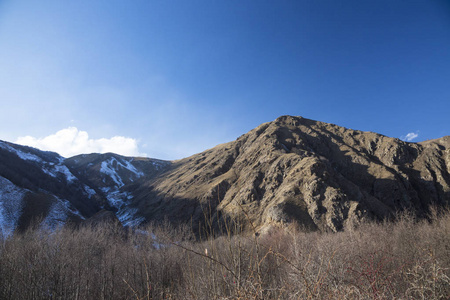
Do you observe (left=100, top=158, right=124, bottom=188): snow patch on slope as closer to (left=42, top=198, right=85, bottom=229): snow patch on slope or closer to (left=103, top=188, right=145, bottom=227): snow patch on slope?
(left=103, top=188, right=145, bottom=227): snow patch on slope

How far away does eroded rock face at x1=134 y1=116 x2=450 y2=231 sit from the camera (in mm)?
44531

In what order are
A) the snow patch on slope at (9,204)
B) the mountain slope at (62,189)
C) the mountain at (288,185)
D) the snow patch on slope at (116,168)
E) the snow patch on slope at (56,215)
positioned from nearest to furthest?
the snow patch on slope at (9,204) → the mountain at (288,185) → the snow patch on slope at (56,215) → the mountain slope at (62,189) → the snow patch on slope at (116,168)

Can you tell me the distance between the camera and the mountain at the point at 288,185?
149 ft

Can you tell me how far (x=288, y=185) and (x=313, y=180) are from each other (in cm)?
660

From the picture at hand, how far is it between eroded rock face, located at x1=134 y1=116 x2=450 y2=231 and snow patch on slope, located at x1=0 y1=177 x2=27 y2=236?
117 ft

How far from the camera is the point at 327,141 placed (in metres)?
86.1

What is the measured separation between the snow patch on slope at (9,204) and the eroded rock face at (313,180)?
35.6m

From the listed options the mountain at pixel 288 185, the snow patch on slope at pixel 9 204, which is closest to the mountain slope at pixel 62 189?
the snow patch on slope at pixel 9 204

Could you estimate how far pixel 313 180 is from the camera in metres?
49.0

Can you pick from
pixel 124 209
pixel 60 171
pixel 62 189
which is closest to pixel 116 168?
pixel 60 171

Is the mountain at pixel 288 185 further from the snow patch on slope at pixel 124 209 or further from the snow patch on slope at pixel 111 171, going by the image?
the snow patch on slope at pixel 111 171

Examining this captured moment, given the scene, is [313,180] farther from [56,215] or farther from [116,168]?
[116,168]

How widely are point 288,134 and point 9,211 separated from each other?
8867 centimetres

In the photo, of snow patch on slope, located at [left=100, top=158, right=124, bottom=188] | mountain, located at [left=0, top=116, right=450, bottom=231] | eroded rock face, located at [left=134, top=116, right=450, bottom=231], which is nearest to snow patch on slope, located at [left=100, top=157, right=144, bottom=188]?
snow patch on slope, located at [left=100, top=158, right=124, bottom=188]
